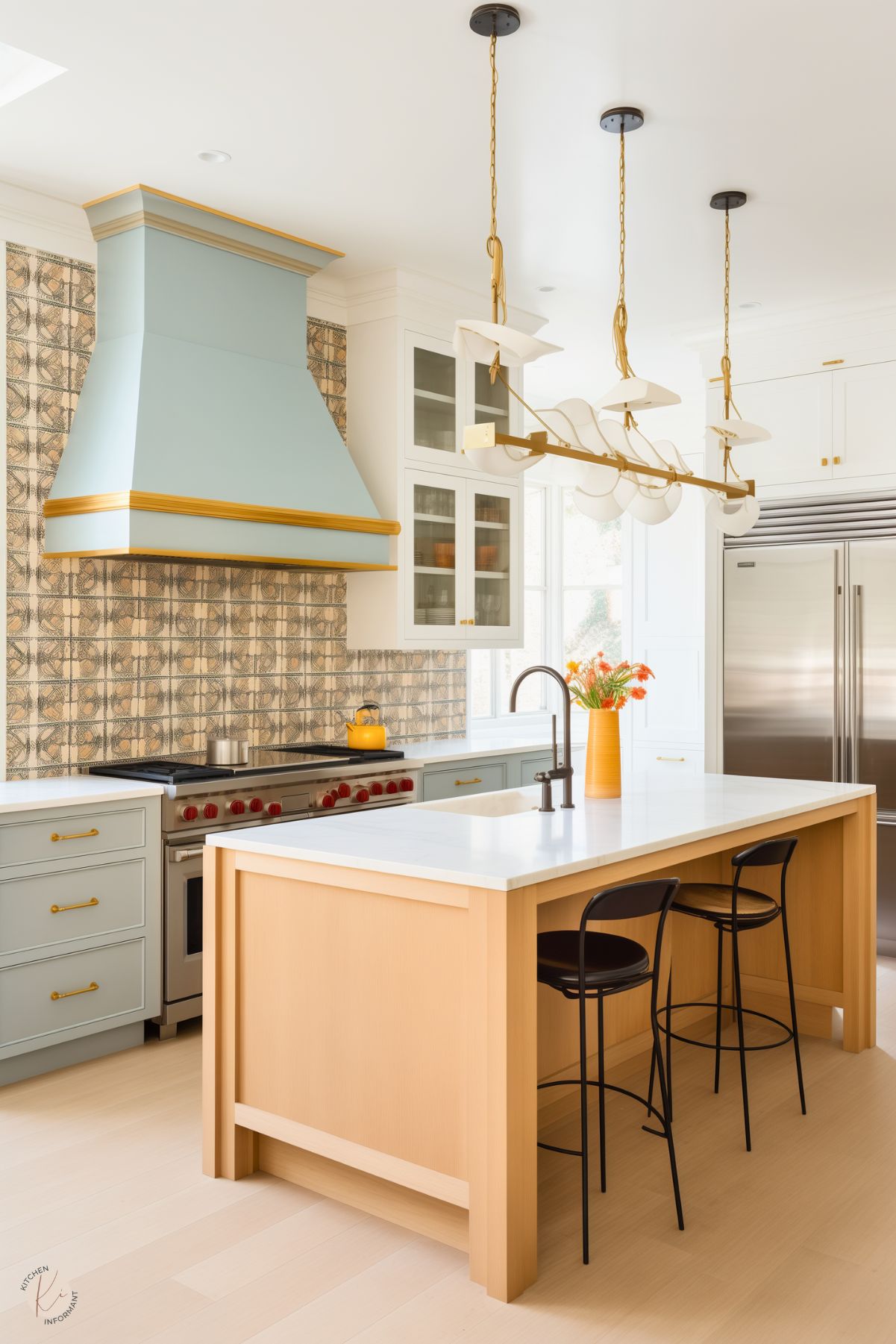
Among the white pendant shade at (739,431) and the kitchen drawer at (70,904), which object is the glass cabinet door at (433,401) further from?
the kitchen drawer at (70,904)

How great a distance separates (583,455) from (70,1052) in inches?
97.8

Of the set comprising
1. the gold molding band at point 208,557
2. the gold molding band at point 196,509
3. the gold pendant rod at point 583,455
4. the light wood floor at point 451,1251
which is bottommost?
the light wood floor at point 451,1251

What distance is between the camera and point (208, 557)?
158 inches

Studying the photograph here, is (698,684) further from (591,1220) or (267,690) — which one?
(591,1220)

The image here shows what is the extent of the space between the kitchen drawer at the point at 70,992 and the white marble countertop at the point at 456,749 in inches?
57.2

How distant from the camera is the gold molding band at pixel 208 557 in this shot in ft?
12.4

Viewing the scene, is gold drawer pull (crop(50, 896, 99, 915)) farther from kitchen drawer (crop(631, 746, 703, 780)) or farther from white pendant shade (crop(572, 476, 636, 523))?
kitchen drawer (crop(631, 746, 703, 780))

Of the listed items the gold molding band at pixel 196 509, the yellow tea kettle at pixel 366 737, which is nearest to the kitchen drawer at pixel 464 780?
the yellow tea kettle at pixel 366 737

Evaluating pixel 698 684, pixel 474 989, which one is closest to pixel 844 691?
pixel 698 684

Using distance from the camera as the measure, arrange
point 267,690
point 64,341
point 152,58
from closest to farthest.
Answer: point 152,58
point 64,341
point 267,690

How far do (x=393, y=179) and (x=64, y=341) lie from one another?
132cm

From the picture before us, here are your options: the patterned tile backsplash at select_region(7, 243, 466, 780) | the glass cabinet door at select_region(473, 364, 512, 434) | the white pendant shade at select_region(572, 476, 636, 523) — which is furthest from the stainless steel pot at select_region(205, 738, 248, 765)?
the glass cabinet door at select_region(473, 364, 512, 434)

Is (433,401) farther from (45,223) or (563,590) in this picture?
(563,590)

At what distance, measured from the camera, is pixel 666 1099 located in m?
Result: 2.65
